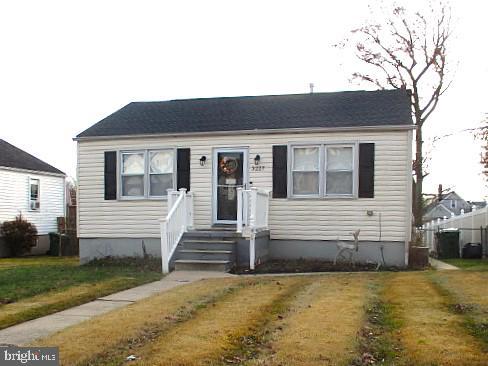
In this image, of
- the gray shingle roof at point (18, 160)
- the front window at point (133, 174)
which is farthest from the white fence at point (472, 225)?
the gray shingle roof at point (18, 160)

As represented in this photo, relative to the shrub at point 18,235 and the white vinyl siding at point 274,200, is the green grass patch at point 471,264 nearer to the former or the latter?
the white vinyl siding at point 274,200

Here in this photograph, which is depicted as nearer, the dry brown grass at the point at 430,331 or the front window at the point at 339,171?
Result: the dry brown grass at the point at 430,331

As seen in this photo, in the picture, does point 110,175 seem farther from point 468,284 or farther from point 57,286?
point 468,284

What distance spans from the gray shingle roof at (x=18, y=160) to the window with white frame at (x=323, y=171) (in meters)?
13.8

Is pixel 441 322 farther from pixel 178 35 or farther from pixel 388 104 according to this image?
pixel 178 35

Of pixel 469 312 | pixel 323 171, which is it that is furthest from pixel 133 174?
pixel 469 312

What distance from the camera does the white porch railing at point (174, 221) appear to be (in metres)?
12.5

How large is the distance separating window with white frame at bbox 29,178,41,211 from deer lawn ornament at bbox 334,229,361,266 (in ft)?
51.2

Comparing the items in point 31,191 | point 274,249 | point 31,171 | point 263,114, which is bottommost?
point 274,249

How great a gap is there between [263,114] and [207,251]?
431 cm

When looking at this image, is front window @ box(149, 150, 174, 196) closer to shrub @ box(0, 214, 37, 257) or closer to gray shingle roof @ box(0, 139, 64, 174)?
shrub @ box(0, 214, 37, 257)

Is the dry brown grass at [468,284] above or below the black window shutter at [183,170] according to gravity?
below

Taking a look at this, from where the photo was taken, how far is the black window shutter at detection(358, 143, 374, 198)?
13680 mm

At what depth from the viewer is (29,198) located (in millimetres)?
24391
